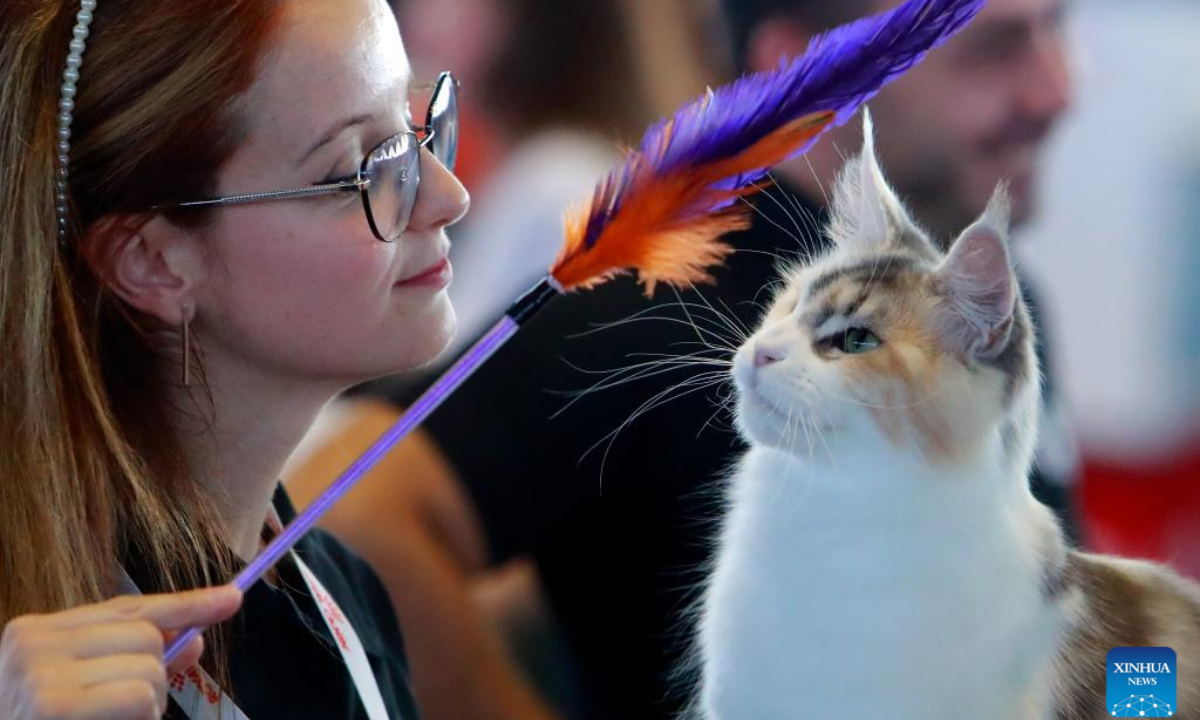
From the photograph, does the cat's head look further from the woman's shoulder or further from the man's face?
the woman's shoulder

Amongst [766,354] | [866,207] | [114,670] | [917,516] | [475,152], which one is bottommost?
[114,670]

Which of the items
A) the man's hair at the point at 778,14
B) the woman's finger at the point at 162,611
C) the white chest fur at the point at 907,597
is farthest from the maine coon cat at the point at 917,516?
the woman's finger at the point at 162,611

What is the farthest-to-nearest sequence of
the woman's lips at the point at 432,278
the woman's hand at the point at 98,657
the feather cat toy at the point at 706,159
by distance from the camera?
the woman's lips at the point at 432,278 → the feather cat toy at the point at 706,159 → the woman's hand at the point at 98,657

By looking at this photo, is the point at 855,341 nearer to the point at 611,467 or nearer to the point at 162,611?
the point at 611,467

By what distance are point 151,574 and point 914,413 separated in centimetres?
53

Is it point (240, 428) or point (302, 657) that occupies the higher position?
point (240, 428)

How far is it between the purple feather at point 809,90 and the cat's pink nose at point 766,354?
0.10 m

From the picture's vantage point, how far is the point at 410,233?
0.85 meters

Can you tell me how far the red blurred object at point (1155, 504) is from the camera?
0.84 metres

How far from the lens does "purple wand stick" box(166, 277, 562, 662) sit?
2.32 ft

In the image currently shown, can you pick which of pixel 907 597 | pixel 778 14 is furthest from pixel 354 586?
pixel 778 14

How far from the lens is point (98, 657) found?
0.63 meters

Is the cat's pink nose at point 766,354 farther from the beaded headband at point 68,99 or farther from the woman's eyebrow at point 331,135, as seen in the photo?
Result: the beaded headband at point 68,99

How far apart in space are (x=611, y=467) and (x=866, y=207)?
0.28 meters
